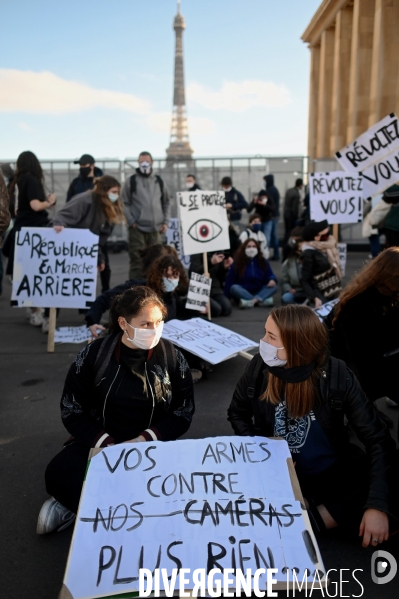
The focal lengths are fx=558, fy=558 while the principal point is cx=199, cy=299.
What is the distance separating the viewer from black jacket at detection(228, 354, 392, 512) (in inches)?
96.3

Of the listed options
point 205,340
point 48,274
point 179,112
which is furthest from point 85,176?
point 179,112

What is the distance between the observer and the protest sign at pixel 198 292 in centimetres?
607

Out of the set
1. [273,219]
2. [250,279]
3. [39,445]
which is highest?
[273,219]

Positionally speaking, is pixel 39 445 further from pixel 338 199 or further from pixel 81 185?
pixel 338 199

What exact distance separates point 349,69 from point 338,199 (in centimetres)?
1409

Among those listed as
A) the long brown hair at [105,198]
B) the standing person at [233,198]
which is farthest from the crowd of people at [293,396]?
the standing person at [233,198]

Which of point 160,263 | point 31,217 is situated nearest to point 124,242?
point 31,217

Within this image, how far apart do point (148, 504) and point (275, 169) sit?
13709 millimetres

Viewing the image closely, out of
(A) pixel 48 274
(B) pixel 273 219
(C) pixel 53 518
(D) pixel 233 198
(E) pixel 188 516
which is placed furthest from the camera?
(B) pixel 273 219

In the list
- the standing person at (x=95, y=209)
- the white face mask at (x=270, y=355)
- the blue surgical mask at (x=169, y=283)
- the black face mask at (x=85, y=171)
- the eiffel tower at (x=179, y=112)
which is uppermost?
the eiffel tower at (x=179, y=112)

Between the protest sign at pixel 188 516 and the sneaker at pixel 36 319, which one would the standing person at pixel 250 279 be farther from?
the protest sign at pixel 188 516

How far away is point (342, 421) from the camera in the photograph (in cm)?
264

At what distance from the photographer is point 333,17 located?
20641 mm

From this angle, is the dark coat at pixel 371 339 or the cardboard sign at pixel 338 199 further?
the cardboard sign at pixel 338 199
